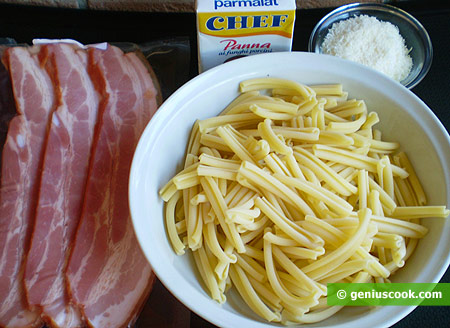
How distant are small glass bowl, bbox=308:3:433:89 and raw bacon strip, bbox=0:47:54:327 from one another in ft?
3.04

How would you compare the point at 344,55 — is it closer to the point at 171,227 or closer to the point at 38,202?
the point at 171,227

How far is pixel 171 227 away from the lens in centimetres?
107

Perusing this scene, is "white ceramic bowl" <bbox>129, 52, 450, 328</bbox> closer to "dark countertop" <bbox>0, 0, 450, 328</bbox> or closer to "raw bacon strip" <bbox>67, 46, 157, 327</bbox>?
"raw bacon strip" <bbox>67, 46, 157, 327</bbox>

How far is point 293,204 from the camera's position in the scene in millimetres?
1042

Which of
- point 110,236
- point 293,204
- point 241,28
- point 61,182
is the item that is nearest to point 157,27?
point 241,28

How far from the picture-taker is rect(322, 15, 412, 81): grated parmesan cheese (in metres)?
1.39

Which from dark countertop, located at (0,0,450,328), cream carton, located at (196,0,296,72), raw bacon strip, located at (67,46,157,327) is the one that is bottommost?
raw bacon strip, located at (67,46,157,327)

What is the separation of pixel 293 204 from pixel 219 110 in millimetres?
378

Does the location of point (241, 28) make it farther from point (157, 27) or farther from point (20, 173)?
point (20, 173)

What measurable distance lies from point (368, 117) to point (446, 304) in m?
0.58

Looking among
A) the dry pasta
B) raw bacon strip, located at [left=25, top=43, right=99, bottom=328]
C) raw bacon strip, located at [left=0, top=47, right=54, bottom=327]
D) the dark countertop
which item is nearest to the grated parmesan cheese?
the dark countertop

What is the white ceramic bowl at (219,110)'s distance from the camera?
3.15 ft

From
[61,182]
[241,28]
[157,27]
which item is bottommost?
[61,182]

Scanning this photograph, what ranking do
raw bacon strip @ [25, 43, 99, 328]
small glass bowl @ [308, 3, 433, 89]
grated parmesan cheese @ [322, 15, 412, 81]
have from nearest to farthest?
raw bacon strip @ [25, 43, 99, 328], grated parmesan cheese @ [322, 15, 412, 81], small glass bowl @ [308, 3, 433, 89]
